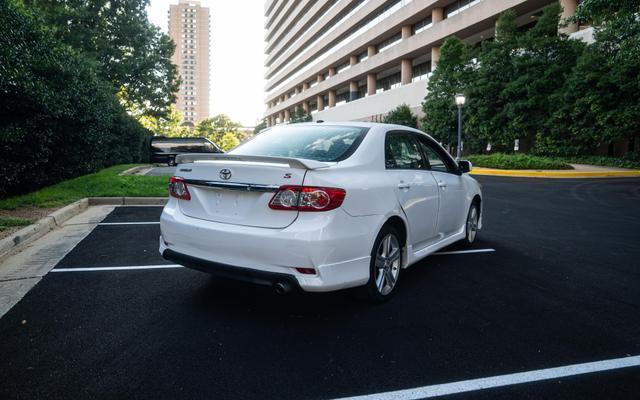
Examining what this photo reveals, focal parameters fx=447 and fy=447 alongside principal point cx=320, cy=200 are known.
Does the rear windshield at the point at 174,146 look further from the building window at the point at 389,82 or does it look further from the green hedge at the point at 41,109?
the building window at the point at 389,82

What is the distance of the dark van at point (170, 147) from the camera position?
28016 millimetres

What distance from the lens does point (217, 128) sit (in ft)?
317

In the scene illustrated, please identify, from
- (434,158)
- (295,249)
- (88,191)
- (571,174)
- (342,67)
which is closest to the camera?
(295,249)

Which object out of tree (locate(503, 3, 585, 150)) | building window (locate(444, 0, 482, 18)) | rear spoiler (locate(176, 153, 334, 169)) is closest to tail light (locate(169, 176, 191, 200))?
rear spoiler (locate(176, 153, 334, 169))

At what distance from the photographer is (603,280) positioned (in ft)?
15.6

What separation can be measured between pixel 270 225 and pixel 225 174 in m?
0.59

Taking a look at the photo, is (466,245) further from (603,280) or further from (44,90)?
(44,90)

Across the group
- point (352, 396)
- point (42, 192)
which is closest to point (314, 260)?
point (352, 396)

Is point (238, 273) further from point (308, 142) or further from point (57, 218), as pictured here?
point (57, 218)

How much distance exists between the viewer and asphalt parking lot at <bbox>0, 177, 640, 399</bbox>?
2650mm

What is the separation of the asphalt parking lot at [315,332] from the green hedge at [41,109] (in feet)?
14.3

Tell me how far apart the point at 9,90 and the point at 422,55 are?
39.8 metres

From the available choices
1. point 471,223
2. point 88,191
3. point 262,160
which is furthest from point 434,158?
point 88,191

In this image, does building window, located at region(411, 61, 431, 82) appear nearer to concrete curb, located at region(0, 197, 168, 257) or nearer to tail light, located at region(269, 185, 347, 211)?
concrete curb, located at region(0, 197, 168, 257)
